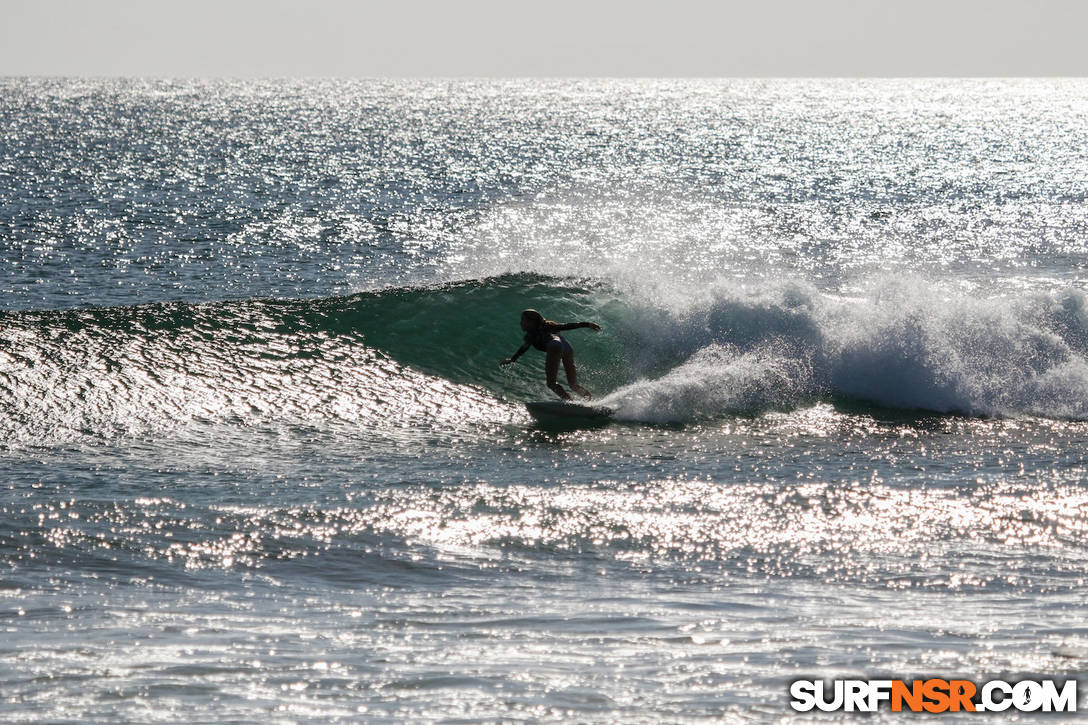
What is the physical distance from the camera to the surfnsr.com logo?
19.9ft

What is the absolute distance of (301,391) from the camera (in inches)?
573

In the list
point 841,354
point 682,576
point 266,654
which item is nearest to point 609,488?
point 682,576

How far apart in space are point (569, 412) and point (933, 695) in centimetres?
773

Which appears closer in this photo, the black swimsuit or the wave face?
the wave face

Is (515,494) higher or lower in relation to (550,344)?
lower

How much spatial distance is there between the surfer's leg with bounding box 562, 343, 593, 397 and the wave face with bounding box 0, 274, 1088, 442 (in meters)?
0.61

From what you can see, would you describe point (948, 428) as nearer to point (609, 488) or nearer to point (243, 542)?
point (609, 488)

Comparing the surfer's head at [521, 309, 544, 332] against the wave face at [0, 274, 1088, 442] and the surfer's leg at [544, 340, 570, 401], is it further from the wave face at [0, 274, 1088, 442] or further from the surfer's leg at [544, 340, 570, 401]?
the wave face at [0, 274, 1088, 442]

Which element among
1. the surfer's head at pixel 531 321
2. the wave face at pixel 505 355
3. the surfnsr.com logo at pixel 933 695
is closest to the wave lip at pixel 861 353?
the wave face at pixel 505 355

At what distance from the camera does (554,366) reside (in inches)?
574

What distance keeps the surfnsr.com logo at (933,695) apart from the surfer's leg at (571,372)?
27.4 feet

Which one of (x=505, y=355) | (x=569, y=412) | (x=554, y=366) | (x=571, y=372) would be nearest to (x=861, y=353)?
(x=571, y=372)

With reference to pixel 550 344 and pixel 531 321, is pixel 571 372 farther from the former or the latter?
pixel 531 321

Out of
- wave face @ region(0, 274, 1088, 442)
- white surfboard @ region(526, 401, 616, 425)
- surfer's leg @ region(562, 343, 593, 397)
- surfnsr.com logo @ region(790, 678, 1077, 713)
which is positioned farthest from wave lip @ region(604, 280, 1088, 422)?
surfnsr.com logo @ region(790, 678, 1077, 713)
